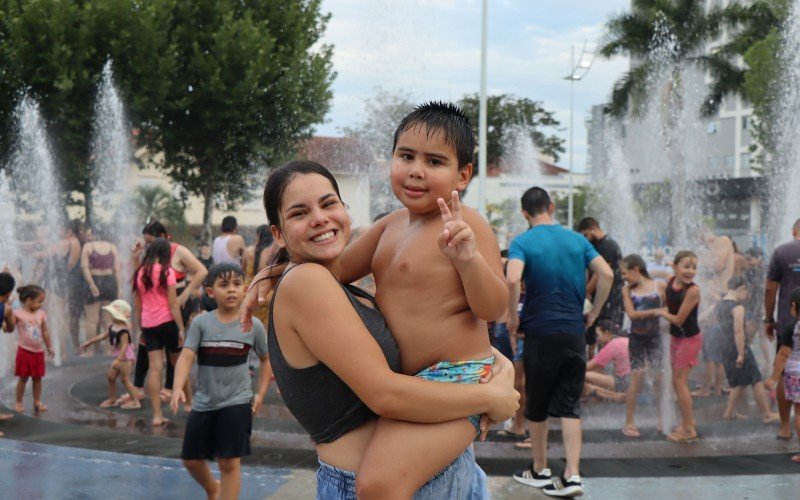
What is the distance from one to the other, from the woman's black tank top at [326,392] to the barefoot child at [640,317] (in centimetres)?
594

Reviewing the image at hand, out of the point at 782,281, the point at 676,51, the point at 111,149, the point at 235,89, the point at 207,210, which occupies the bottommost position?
the point at 782,281

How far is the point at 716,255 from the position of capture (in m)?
9.38

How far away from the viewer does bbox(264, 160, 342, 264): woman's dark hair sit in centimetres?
237

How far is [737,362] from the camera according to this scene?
815 centimetres

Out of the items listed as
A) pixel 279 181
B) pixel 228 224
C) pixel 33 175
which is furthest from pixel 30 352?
pixel 33 175

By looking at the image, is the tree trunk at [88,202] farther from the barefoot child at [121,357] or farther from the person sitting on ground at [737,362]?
the person sitting on ground at [737,362]

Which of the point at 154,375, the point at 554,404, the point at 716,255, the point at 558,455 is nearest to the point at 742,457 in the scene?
the point at 558,455

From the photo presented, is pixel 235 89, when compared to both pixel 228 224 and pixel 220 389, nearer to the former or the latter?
pixel 228 224

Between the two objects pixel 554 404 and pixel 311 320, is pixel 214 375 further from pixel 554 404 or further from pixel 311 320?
pixel 311 320

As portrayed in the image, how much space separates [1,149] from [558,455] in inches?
755

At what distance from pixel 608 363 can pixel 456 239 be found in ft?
23.6

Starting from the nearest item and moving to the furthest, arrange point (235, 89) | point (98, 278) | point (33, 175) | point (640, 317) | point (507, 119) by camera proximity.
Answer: point (640, 317)
point (98, 278)
point (33, 175)
point (235, 89)
point (507, 119)

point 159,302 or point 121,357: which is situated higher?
point 159,302

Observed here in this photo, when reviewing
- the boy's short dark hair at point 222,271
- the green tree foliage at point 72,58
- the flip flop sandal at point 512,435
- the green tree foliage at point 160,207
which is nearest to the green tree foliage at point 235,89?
the green tree foliage at point 72,58
